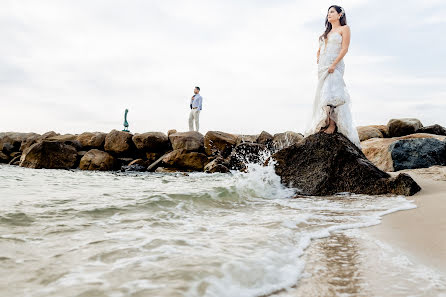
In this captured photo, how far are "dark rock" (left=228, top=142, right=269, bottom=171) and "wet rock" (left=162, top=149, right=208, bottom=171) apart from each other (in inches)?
44.7

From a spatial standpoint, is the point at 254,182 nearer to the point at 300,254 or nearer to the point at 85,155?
the point at 300,254

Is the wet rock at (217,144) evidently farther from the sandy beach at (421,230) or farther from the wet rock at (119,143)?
the sandy beach at (421,230)

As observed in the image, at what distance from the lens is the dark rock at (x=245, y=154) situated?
43.9 feet

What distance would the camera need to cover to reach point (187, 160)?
13914 millimetres

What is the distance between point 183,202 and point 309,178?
228 cm

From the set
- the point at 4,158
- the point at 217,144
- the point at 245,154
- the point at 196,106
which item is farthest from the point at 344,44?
the point at 4,158

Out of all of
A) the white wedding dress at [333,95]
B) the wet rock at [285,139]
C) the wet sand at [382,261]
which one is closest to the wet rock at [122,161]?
the wet rock at [285,139]

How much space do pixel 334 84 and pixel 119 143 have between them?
38.5ft

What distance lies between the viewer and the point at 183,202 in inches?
187

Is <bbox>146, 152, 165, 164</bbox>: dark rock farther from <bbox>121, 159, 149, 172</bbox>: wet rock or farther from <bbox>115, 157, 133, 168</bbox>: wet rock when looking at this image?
<bbox>115, 157, 133, 168</bbox>: wet rock


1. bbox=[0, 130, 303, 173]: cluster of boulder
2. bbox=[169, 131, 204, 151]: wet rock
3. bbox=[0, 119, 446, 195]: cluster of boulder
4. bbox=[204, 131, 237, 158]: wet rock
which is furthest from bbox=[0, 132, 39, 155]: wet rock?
bbox=[204, 131, 237, 158]: wet rock

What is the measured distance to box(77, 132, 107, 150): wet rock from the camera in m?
16.3

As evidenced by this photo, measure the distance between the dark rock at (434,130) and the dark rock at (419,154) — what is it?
8.07 m

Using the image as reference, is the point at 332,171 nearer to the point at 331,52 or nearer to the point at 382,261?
the point at 331,52
